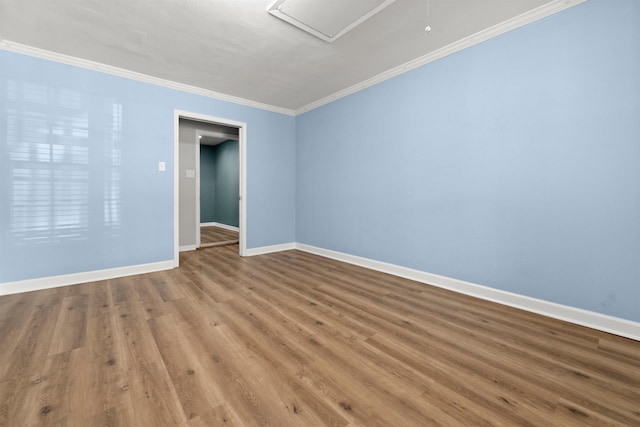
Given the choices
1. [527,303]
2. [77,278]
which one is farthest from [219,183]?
[527,303]

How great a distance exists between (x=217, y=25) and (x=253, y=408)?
3.15 meters

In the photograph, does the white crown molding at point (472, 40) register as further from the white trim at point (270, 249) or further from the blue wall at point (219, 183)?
the blue wall at point (219, 183)

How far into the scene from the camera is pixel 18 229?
2.89 metres

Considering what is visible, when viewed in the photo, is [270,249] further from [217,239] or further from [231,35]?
[231,35]

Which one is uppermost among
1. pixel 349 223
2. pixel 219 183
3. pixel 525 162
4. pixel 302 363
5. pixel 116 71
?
pixel 116 71

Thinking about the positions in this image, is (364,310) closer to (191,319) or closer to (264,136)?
(191,319)

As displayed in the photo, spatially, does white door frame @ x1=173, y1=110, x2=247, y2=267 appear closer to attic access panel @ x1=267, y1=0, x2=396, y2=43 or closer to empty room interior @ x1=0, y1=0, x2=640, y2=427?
empty room interior @ x1=0, y1=0, x2=640, y2=427

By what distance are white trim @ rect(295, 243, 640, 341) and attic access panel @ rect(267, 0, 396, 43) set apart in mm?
2843

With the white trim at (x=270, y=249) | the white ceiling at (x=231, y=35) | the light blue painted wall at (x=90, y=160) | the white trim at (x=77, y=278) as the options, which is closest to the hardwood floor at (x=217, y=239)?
the white trim at (x=270, y=249)

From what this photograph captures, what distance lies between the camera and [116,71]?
11.1ft

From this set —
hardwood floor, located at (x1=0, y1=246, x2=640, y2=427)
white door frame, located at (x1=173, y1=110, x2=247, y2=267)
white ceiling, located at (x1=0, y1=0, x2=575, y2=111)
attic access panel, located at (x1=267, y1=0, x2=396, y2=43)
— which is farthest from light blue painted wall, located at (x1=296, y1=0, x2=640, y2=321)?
white door frame, located at (x1=173, y1=110, x2=247, y2=267)

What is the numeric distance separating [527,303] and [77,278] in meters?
5.00

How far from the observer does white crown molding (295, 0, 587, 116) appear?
2.26 m

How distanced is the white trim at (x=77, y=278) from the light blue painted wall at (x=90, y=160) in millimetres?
64
